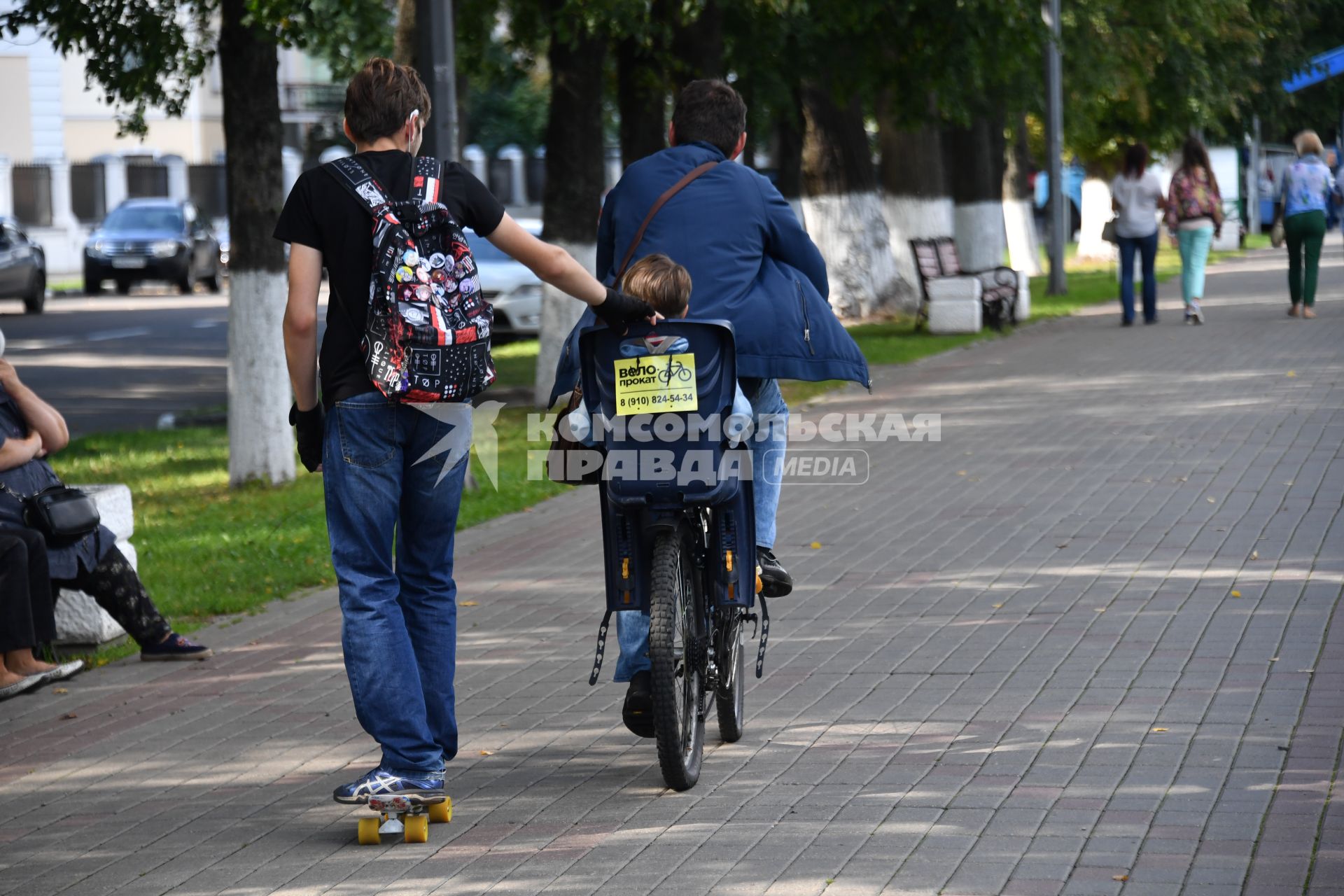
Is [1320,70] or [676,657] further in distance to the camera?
[1320,70]

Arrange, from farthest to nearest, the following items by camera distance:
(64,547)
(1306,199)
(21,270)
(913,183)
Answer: (21,270) < (913,183) < (1306,199) < (64,547)

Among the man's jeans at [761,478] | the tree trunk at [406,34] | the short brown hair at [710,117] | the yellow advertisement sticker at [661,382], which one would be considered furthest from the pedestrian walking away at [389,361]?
the tree trunk at [406,34]

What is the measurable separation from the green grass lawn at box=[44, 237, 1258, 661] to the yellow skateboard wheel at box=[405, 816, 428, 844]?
2907 mm

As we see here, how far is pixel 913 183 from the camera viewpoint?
24.5m

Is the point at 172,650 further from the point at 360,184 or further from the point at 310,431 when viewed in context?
the point at 360,184

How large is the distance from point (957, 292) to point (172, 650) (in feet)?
47.5

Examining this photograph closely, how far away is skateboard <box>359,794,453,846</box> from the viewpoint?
4719 mm

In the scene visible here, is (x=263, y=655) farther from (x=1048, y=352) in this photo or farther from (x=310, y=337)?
(x=1048, y=352)

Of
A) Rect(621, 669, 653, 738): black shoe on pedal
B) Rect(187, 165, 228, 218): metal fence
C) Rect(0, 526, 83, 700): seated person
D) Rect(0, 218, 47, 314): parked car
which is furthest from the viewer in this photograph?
Rect(187, 165, 228, 218): metal fence

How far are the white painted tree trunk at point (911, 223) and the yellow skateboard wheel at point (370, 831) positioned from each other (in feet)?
63.8

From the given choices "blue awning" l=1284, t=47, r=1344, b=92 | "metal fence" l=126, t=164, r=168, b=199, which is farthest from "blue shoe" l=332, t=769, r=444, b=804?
"metal fence" l=126, t=164, r=168, b=199

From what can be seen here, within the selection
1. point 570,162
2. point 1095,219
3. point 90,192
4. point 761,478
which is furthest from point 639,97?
point 90,192

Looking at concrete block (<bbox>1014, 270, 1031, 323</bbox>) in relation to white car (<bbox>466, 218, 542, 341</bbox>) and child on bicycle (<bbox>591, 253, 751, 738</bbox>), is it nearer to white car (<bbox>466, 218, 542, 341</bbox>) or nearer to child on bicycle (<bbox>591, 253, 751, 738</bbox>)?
white car (<bbox>466, 218, 542, 341</bbox>)

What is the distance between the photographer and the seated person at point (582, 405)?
5043mm
